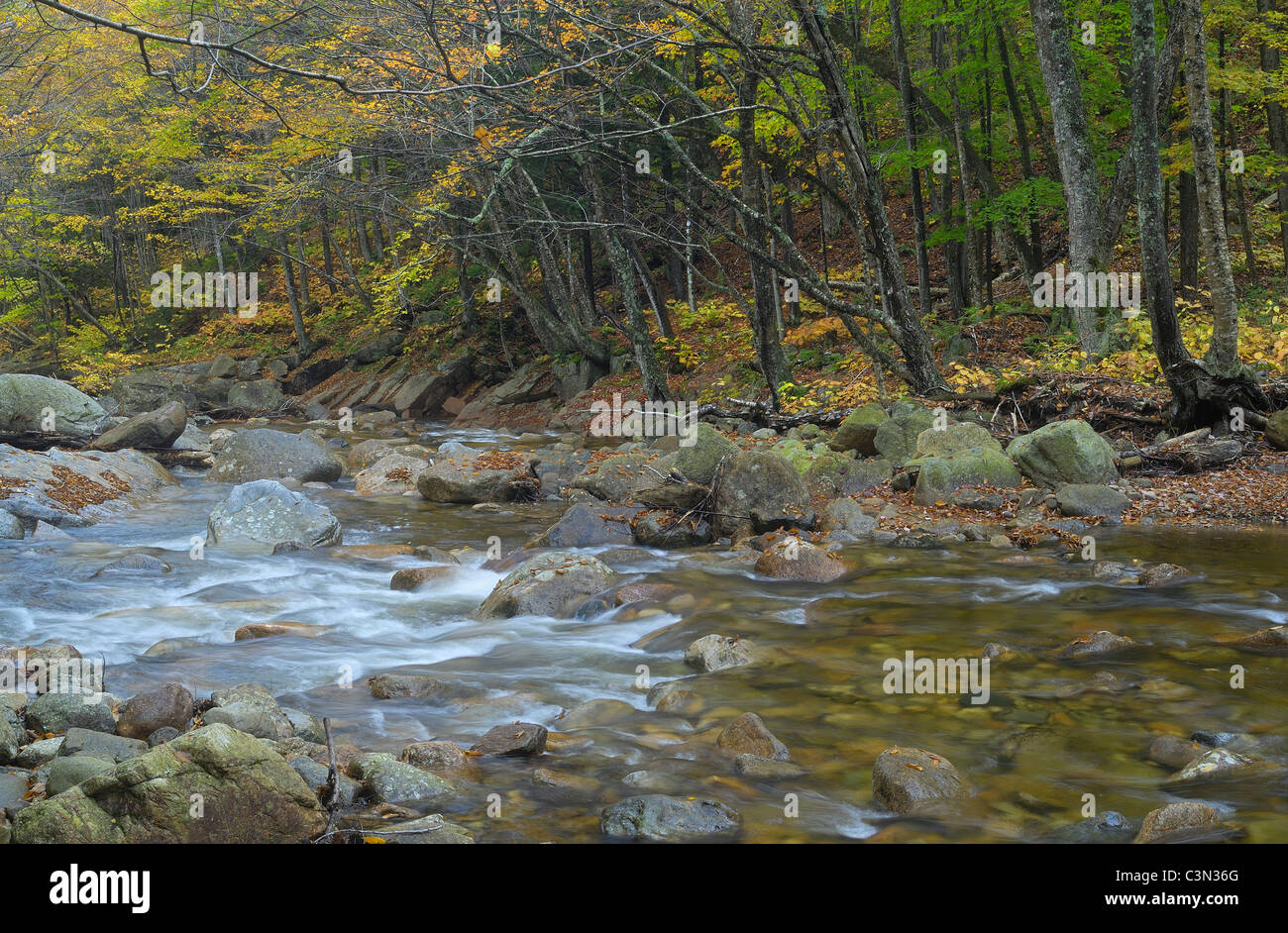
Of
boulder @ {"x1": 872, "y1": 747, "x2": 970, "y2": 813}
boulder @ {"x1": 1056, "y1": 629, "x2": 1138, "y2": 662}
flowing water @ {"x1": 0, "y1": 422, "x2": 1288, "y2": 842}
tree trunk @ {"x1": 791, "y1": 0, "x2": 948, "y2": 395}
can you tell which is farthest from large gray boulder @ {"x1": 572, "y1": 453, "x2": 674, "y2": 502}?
boulder @ {"x1": 872, "y1": 747, "x2": 970, "y2": 813}

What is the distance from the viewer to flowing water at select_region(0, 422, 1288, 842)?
440cm

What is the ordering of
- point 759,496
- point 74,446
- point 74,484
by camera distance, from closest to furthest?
point 759,496 < point 74,484 < point 74,446

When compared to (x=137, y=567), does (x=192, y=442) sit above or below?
above

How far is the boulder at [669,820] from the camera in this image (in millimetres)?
3945

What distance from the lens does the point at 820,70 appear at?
39.4 ft

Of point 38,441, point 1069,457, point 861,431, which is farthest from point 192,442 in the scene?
point 1069,457

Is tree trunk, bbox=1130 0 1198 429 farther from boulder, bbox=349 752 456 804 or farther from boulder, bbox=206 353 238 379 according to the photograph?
boulder, bbox=206 353 238 379

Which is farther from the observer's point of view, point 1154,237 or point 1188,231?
point 1188,231

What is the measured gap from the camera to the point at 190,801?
140 inches

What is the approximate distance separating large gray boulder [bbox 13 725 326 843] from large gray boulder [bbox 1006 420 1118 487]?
8993mm

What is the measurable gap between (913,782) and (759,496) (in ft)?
19.9

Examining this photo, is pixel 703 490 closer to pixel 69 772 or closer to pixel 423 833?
pixel 423 833

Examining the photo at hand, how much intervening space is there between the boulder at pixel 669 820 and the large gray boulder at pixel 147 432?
51.6ft
